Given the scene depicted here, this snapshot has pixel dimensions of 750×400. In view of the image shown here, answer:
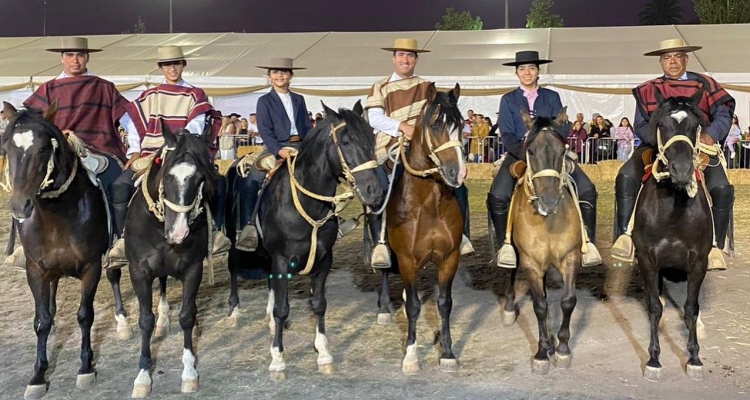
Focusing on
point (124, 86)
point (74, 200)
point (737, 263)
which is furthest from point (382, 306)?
point (124, 86)

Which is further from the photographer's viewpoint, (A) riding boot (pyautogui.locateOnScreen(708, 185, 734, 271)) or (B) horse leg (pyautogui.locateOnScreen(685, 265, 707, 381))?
(A) riding boot (pyautogui.locateOnScreen(708, 185, 734, 271))

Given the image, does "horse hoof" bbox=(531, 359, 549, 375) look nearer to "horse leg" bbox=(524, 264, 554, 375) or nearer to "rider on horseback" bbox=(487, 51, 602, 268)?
"horse leg" bbox=(524, 264, 554, 375)

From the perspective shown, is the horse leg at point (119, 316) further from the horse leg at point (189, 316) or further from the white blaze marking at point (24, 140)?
the white blaze marking at point (24, 140)

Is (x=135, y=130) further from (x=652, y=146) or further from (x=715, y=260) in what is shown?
(x=715, y=260)

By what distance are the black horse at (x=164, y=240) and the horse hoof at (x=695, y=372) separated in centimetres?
389

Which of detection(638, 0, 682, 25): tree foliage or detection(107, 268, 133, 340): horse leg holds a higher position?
detection(638, 0, 682, 25): tree foliage

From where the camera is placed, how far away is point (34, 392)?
524cm

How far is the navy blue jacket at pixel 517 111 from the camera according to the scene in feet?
22.0

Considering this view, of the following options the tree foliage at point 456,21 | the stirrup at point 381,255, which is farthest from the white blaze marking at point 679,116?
the tree foliage at point 456,21

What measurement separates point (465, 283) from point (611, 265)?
7.55 feet

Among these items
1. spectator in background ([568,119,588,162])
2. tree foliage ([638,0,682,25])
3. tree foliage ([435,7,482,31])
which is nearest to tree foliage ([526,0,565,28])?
tree foliage ([435,7,482,31])

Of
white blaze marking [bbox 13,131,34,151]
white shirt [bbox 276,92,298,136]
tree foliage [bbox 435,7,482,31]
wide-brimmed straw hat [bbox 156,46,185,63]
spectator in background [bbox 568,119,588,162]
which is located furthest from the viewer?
tree foliage [bbox 435,7,482,31]

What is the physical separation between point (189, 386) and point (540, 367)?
111 inches

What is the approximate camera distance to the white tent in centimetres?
2290
